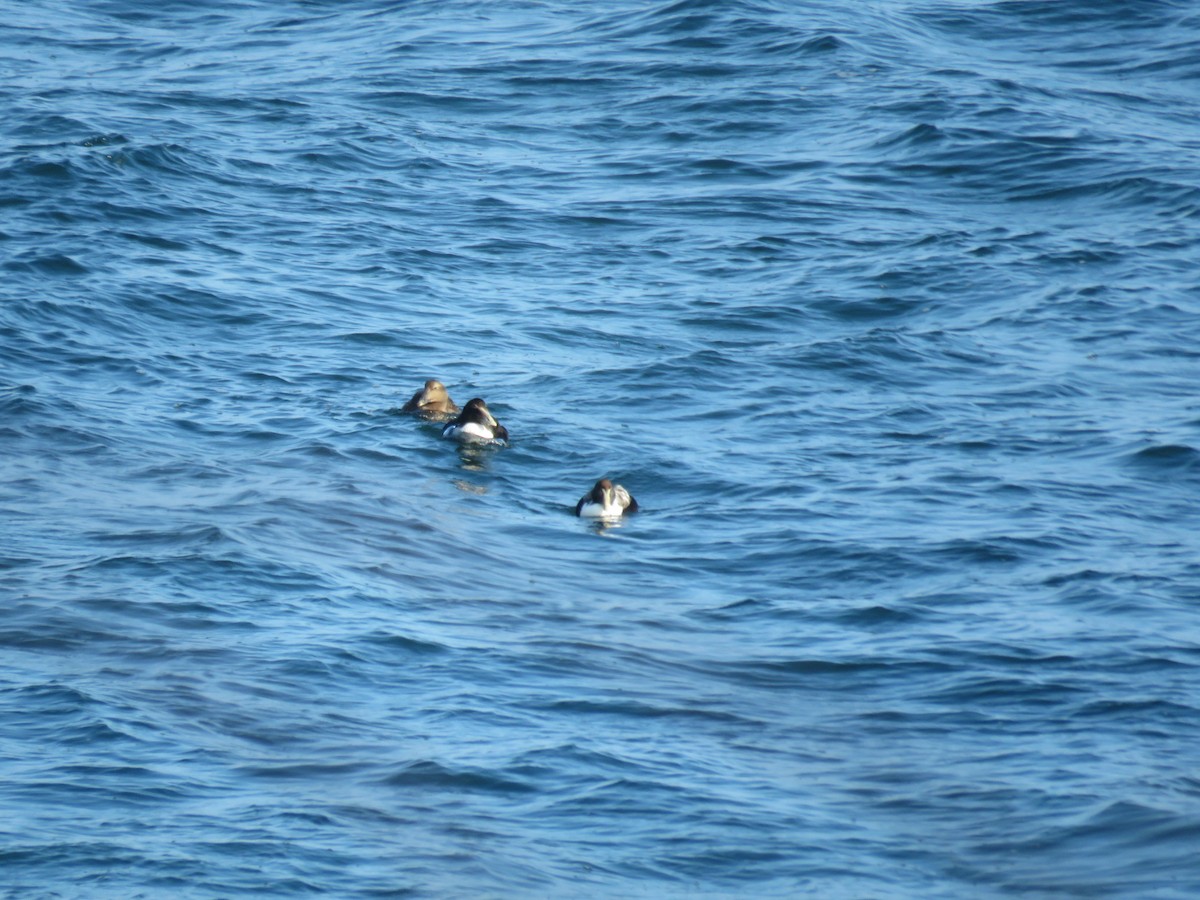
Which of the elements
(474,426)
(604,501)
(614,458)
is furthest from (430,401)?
(604,501)

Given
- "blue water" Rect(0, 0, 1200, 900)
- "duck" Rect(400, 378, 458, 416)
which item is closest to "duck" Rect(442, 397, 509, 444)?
"blue water" Rect(0, 0, 1200, 900)

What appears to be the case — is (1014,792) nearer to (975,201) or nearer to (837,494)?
(837,494)

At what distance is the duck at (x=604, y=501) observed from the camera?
1304cm

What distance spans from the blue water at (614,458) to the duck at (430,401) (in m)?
0.29

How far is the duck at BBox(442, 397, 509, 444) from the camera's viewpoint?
14820 millimetres

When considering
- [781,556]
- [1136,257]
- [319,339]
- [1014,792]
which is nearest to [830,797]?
[1014,792]

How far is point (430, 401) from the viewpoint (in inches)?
618

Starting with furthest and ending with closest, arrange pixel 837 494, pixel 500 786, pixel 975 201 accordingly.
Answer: pixel 975 201, pixel 837 494, pixel 500 786

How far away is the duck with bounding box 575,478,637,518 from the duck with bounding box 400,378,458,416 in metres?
2.83

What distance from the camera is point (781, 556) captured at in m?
12.4

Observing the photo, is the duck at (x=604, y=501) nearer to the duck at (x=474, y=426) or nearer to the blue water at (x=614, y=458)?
the blue water at (x=614, y=458)

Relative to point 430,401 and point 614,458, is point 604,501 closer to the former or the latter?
point 614,458

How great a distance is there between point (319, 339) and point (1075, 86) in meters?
14.0

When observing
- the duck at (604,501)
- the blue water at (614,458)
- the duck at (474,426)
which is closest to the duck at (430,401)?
the blue water at (614,458)
